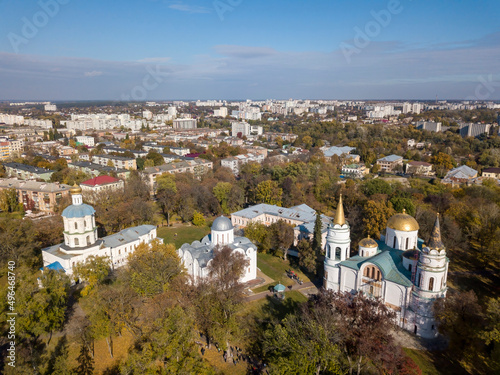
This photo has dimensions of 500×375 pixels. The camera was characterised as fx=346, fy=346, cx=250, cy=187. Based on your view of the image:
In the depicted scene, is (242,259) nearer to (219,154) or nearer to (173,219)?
(173,219)

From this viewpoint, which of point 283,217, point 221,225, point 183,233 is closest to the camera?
point 221,225

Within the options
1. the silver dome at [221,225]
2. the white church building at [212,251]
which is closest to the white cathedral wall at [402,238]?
the white church building at [212,251]

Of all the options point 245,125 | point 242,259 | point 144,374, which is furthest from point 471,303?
point 245,125

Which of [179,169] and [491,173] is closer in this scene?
[491,173]

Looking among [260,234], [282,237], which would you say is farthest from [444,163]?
[260,234]

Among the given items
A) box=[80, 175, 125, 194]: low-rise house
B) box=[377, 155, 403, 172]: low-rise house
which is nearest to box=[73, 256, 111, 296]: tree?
box=[80, 175, 125, 194]: low-rise house

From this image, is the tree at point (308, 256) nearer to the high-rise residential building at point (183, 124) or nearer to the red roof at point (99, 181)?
the red roof at point (99, 181)

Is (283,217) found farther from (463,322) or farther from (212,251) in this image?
(463,322)
